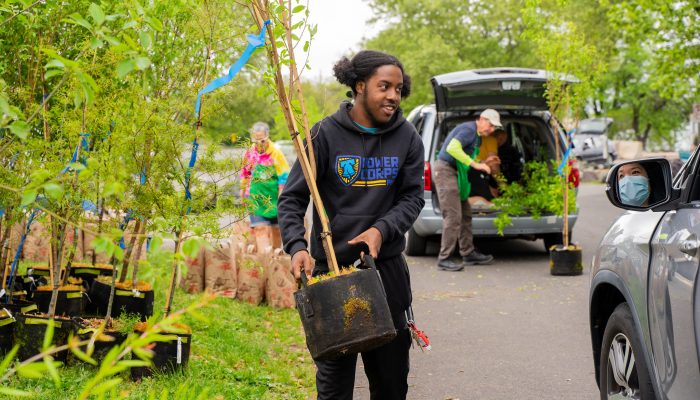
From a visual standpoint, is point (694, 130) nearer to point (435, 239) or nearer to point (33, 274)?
point (435, 239)

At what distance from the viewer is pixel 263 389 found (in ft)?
18.7

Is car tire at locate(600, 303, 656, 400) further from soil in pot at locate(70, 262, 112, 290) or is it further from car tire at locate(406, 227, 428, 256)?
car tire at locate(406, 227, 428, 256)

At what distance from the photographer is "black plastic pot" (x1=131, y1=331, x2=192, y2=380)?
18.1 feet

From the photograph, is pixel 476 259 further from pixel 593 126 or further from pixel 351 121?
pixel 593 126

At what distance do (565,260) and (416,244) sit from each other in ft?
7.77

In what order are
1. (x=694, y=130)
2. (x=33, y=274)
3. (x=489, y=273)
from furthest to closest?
(x=694, y=130) → (x=489, y=273) → (x=33, y=274)

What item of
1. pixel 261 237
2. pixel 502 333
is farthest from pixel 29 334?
pixel 261 237

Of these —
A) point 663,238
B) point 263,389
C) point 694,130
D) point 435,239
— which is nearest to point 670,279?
point 663,238

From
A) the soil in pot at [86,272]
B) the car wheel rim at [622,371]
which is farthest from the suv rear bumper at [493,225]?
the car wheel rim at [622,371]

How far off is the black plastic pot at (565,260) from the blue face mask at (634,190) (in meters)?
7.21

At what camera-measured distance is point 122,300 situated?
630 centimetres

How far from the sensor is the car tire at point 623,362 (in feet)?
11.8

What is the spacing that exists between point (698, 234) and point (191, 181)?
3363 millimetres

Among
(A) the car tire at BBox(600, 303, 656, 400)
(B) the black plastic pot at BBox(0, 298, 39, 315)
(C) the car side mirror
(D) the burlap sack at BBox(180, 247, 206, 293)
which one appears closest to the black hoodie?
(C) the car side mirror
